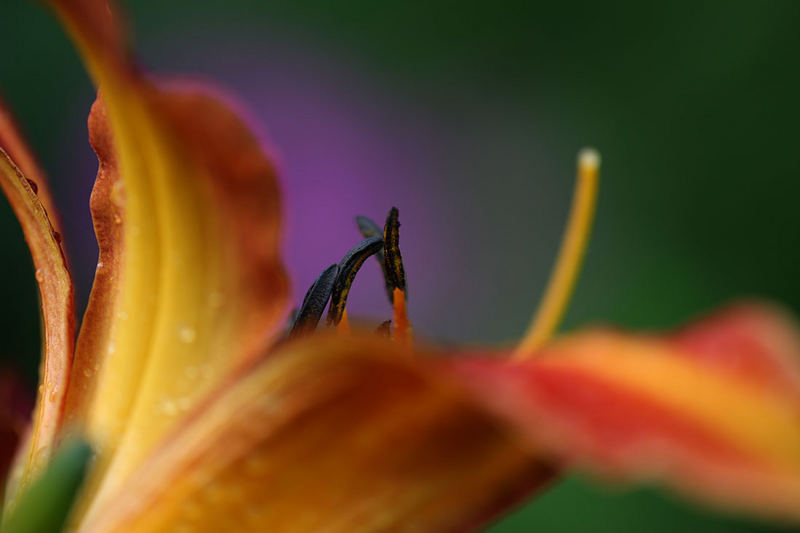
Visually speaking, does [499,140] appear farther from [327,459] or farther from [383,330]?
[327,459]

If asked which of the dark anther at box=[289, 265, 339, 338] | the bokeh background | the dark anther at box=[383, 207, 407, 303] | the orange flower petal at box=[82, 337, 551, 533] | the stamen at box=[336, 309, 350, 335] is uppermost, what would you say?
the bokeh background

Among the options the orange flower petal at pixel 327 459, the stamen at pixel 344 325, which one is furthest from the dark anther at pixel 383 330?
the orange flower petal at pixel 327 459

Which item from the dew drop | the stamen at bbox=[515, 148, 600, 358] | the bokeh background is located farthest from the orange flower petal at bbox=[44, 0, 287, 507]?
the bokeh background

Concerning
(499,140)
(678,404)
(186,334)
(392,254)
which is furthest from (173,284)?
(499,140)

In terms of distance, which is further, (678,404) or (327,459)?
(327,459)

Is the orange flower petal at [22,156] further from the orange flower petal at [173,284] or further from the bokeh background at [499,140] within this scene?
the bokeh background at [499,140]

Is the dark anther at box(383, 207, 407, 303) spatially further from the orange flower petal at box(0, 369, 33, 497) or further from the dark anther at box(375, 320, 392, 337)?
the orange flower petal at box(0, 369, 33, 497)
